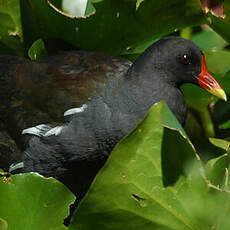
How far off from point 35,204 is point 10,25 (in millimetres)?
642

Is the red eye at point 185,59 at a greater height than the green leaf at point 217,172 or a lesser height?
lesser

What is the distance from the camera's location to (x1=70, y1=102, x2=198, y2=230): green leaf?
3.78ft

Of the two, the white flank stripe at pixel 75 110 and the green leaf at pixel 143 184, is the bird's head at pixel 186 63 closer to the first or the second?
the white flank stripe at pixel 75 110

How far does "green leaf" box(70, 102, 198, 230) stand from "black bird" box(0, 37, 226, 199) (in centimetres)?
52

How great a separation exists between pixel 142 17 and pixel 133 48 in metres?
0.21

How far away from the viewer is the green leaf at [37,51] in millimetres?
1801

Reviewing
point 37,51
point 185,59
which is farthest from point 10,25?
point 185,59

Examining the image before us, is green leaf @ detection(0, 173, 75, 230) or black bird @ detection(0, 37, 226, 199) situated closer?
green leaf @ detection(0, 173, 75, 230)

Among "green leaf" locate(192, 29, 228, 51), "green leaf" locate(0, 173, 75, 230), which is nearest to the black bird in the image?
"green leaf" locate(192, 29, 228, 51)

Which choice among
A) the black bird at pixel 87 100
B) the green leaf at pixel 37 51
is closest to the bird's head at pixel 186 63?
the black bird at pixel 87 100

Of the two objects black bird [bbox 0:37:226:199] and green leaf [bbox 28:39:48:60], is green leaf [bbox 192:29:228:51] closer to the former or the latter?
black bird [bbox 0:37:226:199]

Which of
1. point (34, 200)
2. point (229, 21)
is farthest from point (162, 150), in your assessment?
point (229, 21)

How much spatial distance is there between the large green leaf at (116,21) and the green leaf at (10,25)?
25 millimetres

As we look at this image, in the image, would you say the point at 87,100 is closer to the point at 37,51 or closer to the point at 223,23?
the point at 37,51
